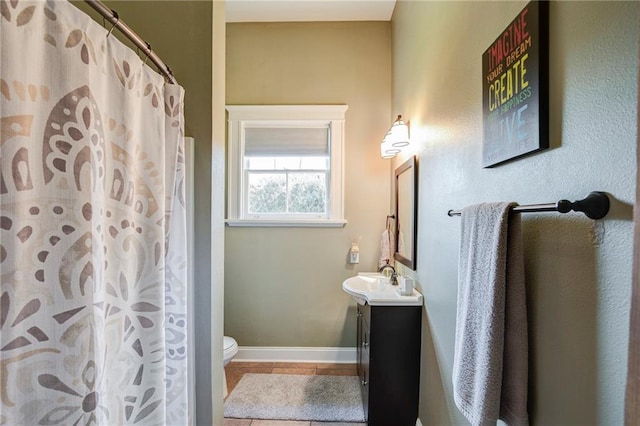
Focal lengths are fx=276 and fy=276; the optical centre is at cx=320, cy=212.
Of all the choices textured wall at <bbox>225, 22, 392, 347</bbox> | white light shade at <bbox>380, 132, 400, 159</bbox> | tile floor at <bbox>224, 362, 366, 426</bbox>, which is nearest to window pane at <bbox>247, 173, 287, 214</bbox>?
textured wall at <bbox>225, 22, 392, 347</bbox>

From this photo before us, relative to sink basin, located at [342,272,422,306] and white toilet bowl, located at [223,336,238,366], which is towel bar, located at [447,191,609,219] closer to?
Answer: sink basin, located at [342,272,422,306]

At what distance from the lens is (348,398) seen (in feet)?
6.72

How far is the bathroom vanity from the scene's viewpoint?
166 centimetres

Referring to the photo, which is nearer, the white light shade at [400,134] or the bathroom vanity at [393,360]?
the bathroom vanity at [393,360]

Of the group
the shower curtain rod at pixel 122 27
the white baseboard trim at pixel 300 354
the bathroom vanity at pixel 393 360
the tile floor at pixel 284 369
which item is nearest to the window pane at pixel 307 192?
the bathroom vanity at pixel 393 360

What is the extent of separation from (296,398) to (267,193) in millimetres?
1718

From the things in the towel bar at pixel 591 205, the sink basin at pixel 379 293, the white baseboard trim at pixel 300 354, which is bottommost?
the white baseboard trim at pixel 300 354

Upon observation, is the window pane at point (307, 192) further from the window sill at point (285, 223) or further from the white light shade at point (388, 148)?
the white light shade at point (388, 148)

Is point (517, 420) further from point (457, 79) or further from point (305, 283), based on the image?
point (305, 283)

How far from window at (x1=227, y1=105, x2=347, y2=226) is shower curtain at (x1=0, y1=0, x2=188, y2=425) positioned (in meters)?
1.68

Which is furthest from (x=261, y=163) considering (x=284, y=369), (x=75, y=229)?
(x=75, y=229)

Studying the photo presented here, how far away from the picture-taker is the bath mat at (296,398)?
188 cm

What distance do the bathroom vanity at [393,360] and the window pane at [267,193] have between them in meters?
1.35

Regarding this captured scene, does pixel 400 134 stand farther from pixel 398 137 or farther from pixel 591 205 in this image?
pixel 591 205
